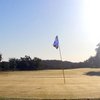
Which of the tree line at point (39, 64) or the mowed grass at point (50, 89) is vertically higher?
the tree line at point (39, 64)

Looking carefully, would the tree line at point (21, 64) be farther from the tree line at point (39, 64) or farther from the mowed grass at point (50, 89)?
the mowed grass at point (50, 89)

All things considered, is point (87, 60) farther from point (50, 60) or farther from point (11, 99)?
point (11, 99)

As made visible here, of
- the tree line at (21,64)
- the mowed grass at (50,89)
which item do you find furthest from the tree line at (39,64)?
the mowed grass at (50,89)

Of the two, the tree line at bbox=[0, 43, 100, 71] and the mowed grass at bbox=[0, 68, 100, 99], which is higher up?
the tree line at bbox=[0, 43, 100, 71]

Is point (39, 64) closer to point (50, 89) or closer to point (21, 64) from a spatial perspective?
point (21, 64)

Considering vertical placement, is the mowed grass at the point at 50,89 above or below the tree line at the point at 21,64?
below

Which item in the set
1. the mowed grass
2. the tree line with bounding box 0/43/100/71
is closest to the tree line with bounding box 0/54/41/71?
the tree line with bounding box 0/43/100/71

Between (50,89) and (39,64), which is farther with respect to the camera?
(39,64)

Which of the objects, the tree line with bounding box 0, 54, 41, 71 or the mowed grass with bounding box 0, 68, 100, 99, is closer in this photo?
the mowed grass with bounding box 0, 68, 100, 99

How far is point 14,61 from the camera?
12206cm

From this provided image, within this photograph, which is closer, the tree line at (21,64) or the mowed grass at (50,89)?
the mowed grass at (50,89)

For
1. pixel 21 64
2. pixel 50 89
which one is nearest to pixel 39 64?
pixel 21 64

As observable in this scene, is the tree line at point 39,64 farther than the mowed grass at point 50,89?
Yes

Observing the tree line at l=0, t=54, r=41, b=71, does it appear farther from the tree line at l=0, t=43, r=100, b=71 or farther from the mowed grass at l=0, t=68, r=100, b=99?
the mowed grass at l=0, t=68, r=100, b=99
